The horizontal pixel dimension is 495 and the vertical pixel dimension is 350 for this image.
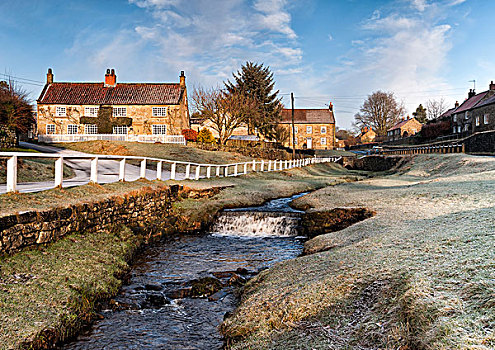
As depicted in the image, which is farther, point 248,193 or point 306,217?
point 248,193

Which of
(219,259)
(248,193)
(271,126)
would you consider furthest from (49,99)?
(219,259)

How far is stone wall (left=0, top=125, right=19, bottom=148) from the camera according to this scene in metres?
23.0

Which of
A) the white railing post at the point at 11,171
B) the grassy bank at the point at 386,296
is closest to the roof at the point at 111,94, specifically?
the white railing post at the point at 11,171

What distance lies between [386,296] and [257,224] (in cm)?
855

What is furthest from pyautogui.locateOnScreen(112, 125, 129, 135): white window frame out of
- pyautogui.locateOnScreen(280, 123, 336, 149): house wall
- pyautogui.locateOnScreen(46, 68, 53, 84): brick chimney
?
pyautogui.locateOnScreen(280, 123, 336, 149): house wall

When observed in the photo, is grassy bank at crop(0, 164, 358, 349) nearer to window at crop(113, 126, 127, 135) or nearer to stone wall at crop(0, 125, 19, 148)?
stone wall at crop(0, 125, 19, 148)

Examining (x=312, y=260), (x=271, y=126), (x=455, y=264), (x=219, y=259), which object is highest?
(x=271, y=126)

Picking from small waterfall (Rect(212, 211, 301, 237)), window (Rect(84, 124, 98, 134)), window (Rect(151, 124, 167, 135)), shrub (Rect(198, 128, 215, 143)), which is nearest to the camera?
small waterfall (Rect(212, 211, 301, 237))

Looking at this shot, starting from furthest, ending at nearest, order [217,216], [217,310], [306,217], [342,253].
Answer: [217,216]
[306,217]
[342,253]
[217,310]

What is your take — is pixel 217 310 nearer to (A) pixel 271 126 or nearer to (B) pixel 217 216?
(B) pixel 217 216

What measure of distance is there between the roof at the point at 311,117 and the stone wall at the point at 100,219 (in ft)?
216

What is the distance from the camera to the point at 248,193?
667 inches

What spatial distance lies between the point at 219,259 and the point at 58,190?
412 cm

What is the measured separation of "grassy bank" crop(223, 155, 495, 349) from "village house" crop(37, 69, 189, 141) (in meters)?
44.6
